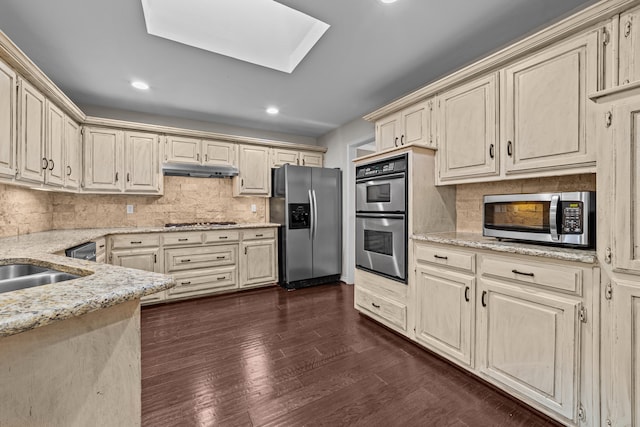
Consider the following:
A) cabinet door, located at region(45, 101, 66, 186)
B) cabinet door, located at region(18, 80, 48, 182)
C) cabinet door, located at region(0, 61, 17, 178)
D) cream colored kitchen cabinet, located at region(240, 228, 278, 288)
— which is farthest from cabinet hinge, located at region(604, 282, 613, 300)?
cabinet door, located at region(45, 101, 66, 186)

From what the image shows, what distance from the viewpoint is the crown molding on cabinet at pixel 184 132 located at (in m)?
3.37

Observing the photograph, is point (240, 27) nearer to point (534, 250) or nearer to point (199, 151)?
point (199, 151)

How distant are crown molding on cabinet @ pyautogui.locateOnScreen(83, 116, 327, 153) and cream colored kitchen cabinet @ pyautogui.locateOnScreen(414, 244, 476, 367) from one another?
2.88 meters

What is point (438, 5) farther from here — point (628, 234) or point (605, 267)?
point (605, 267)

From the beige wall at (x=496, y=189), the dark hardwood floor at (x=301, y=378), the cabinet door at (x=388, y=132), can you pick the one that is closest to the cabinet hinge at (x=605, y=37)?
the beige wall at (x=496, y=189)

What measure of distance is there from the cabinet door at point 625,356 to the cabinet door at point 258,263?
353 centimetres

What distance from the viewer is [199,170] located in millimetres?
3869

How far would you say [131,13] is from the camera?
192cm

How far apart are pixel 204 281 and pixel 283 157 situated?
2.20m

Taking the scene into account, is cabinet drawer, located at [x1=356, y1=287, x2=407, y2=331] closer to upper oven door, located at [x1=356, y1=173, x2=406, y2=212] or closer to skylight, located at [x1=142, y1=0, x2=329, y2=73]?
upper oven door, located at [x1=356, y1=173, x2=406, y2=212]

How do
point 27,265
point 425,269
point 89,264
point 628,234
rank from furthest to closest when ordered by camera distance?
1. point 425,269
2. point 27,265
3. point 628,234
4. point 89,264

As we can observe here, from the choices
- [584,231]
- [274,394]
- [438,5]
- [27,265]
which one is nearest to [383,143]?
[438,5]

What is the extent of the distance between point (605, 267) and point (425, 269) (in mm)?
1098

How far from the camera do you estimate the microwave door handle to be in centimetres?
160
